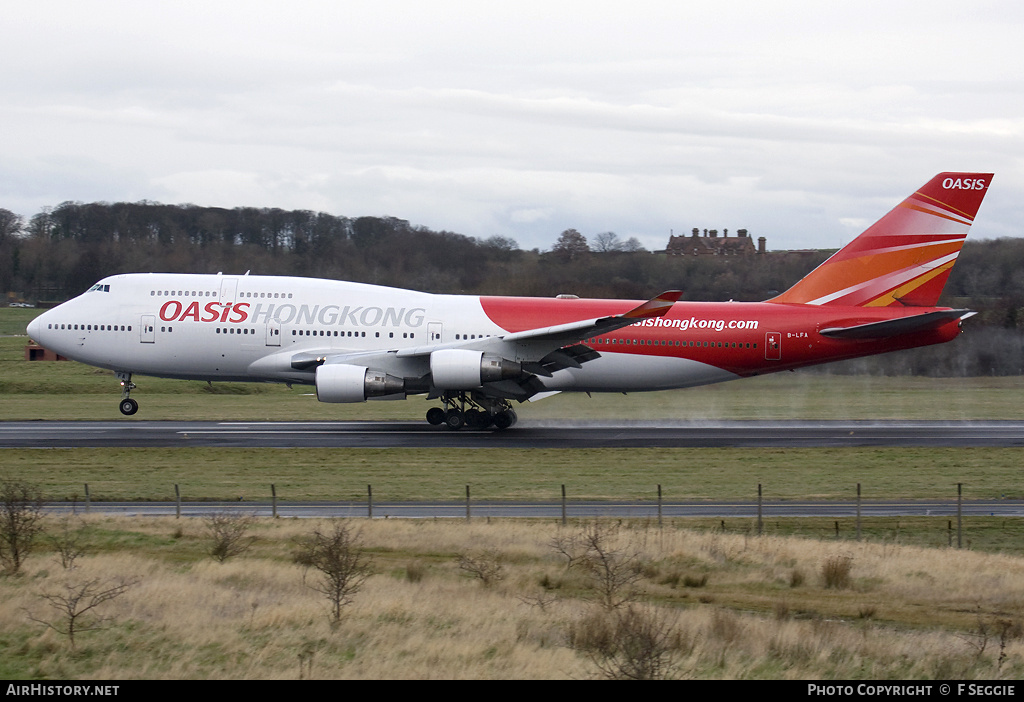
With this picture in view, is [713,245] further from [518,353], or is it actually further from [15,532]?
[15,532]

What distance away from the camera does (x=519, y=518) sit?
74.3ft

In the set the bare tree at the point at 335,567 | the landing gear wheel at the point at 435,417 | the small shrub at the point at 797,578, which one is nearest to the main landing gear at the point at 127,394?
the landing gear wheel at the point at 435,417

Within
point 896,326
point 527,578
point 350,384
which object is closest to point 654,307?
point 896,326

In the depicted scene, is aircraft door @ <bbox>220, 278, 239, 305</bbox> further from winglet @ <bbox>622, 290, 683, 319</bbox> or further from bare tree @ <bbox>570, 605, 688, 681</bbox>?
bare tree @ <bbox>570, 605, 688, 681</bbox>

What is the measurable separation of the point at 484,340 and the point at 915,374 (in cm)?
3050

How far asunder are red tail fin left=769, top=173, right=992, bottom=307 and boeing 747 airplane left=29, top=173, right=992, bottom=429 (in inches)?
1.6

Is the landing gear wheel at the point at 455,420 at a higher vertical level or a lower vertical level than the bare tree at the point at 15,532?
higher

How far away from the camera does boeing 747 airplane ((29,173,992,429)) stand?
36.9 meters

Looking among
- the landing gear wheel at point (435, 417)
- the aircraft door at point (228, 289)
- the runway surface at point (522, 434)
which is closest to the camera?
the runway surface at point (522, 434)

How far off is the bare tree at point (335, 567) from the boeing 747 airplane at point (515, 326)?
675 inches

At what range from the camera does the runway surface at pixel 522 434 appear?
34.0 meters

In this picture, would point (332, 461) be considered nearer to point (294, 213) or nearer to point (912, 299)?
point (912, 299)

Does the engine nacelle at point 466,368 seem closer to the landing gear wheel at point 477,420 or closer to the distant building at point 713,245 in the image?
the landing gear wheel at point 477,420
